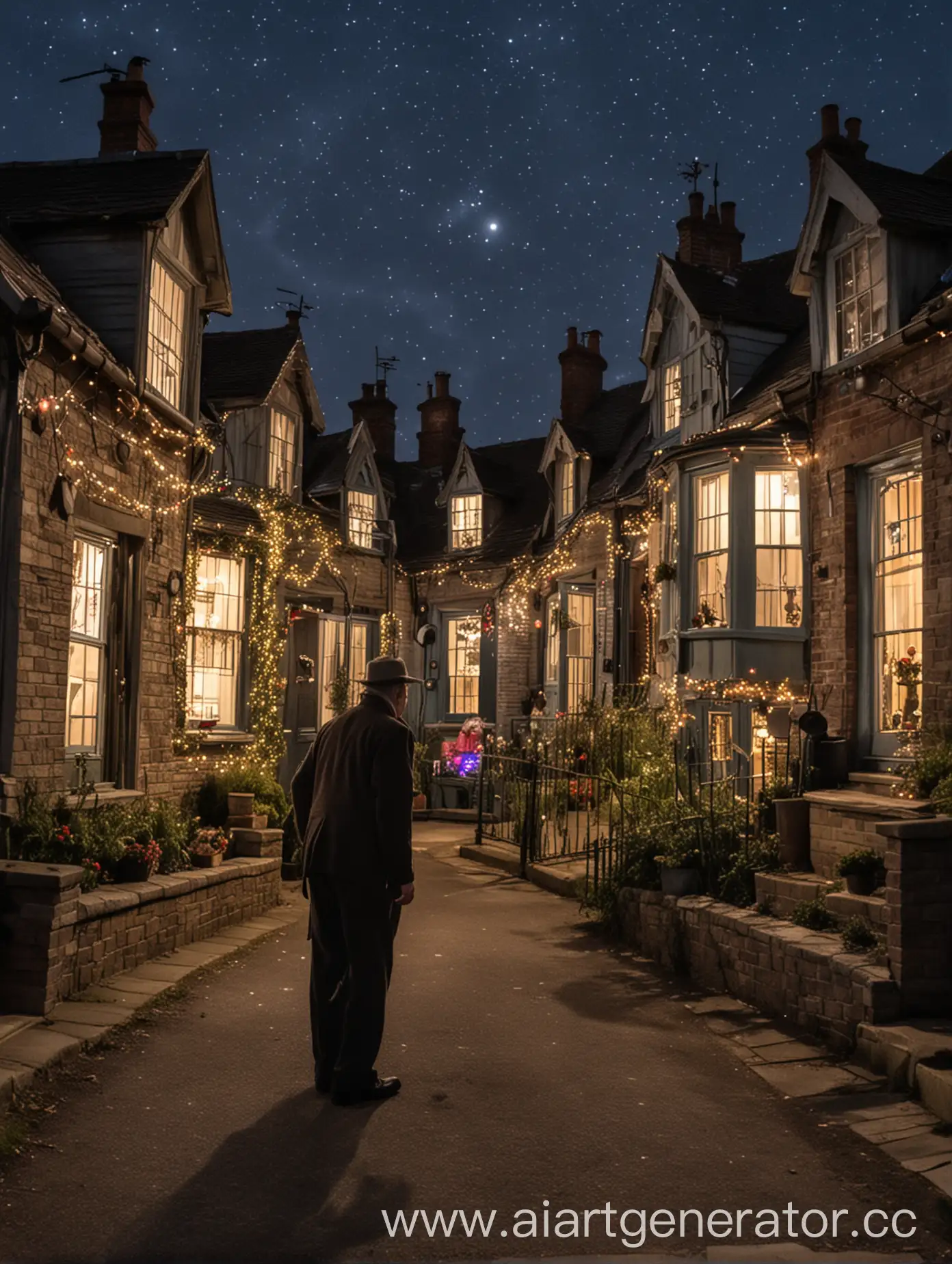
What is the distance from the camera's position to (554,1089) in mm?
5977

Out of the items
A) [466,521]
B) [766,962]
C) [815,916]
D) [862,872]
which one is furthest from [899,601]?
[466,521]

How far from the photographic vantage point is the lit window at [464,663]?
24.4 metres

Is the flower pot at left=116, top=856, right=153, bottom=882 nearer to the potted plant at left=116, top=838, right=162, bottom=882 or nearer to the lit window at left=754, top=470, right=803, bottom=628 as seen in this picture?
the potted plant at left=116, top=838, right=162, bottom=882

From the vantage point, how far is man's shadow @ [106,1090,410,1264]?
13.2 feet

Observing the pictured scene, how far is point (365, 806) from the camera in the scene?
5.85 metres

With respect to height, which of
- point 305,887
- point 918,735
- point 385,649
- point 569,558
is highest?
point 569,558

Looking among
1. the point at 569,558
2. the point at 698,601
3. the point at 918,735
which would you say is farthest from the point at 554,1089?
the point at 569,558

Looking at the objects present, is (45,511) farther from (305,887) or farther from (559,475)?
(559,475)

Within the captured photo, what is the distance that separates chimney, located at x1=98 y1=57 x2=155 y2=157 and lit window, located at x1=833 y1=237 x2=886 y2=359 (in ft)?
27.9

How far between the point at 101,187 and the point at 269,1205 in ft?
33.7

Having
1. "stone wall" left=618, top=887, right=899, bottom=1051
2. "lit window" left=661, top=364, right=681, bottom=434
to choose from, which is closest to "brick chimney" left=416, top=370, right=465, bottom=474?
"lit window" left=661, top=364, right=681, bottom=434

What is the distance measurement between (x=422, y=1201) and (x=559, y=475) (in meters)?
19.1

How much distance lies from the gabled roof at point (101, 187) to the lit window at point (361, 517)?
389 inches

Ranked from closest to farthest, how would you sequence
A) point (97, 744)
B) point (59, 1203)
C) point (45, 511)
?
point (59, 1203) < point (45, 511) < point (97, 744)
